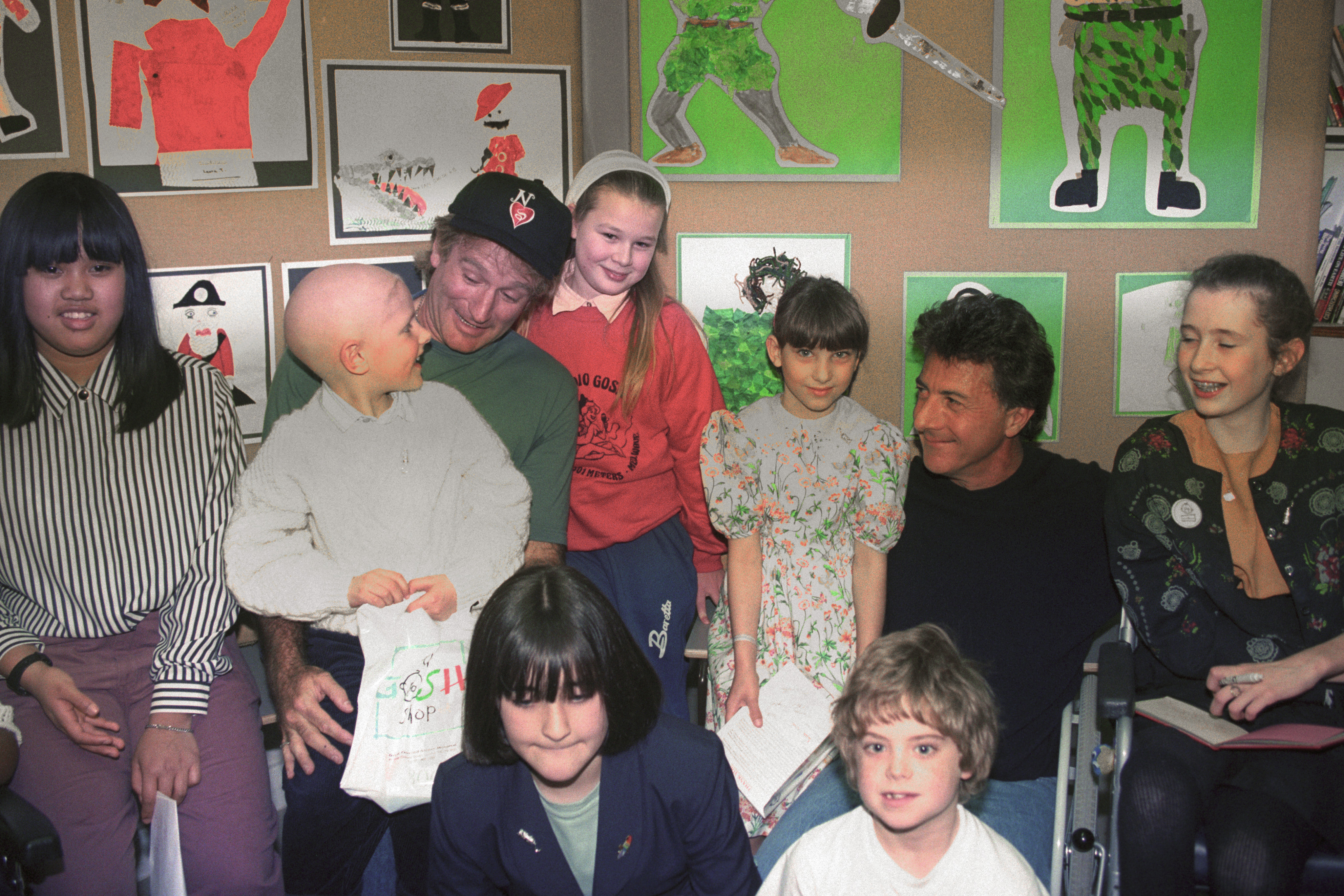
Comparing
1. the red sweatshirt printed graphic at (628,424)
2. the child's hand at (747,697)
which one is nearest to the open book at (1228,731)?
the child's hand at (747,697)

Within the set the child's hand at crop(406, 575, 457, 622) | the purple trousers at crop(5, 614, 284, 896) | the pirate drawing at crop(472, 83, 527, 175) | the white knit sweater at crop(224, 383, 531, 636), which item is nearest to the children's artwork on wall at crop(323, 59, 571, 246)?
the pirate drawing at crop(472, 83, 527, 175)

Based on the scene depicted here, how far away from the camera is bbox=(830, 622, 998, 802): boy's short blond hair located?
1552 mm

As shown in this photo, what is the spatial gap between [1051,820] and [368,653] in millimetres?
1545

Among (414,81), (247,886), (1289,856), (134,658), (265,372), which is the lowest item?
(247,886)

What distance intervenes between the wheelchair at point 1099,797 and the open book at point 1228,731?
0.27ft

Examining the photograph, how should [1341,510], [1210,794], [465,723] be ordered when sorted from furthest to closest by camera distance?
1. [1341,510]
2. [1210,794]
3. [465,723]

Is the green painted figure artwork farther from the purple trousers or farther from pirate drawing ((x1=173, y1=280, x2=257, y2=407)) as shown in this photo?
the purple trousers

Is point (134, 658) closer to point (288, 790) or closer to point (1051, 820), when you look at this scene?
point (288, 790)

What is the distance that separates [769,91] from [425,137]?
0.96 metres

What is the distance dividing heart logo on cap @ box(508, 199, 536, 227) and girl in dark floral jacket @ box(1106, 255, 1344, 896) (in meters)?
1.52

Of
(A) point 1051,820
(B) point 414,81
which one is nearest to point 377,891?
(A) point 1051,820

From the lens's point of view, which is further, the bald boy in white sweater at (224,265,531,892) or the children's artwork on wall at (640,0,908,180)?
the children's artwork on wall at (640,0,908,180)

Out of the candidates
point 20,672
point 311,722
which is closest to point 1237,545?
point 311,722

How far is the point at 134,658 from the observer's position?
6.96 feet
